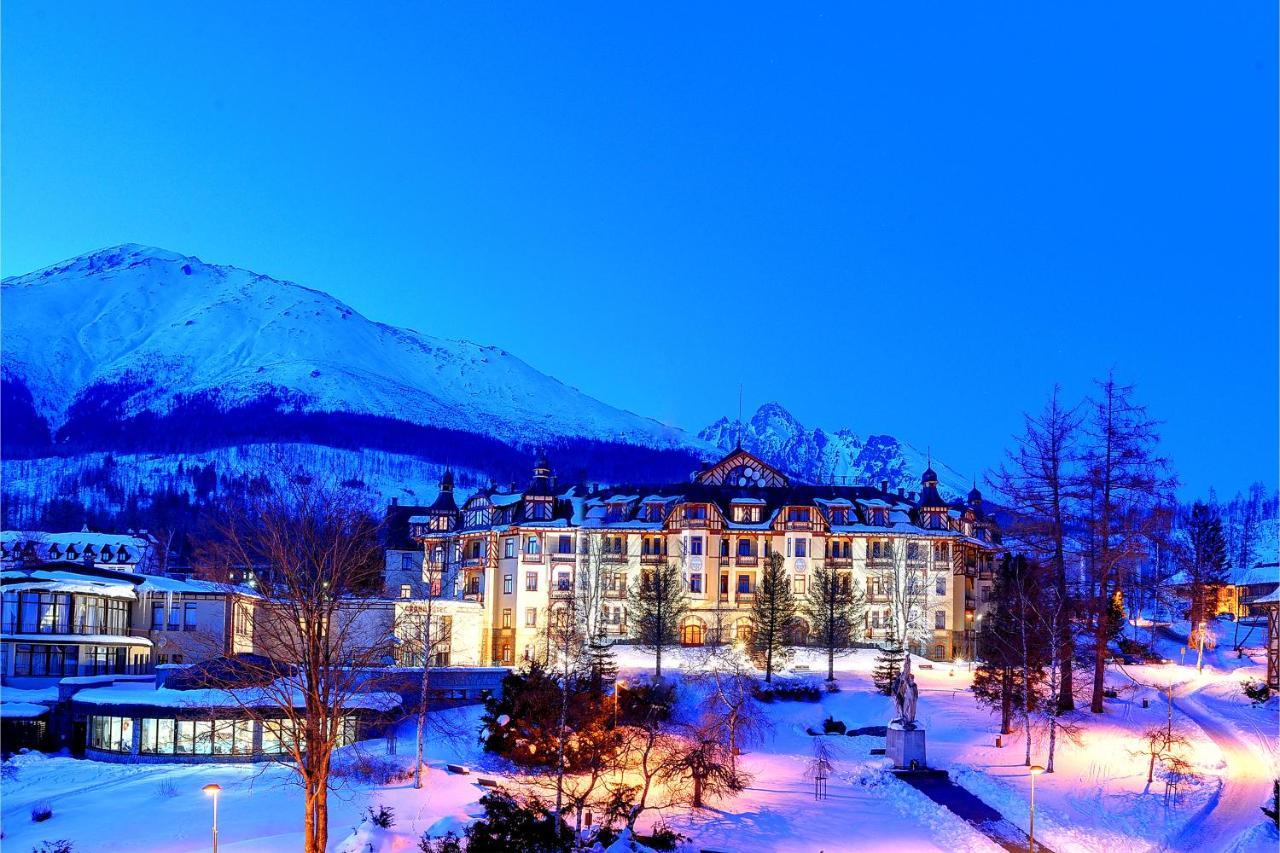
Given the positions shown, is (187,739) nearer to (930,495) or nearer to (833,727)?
(833,727)

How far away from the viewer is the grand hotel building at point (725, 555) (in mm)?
80000

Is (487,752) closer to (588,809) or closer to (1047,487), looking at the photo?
(588,809)

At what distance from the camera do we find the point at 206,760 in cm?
4741

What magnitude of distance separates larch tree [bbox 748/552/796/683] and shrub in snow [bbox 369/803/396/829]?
1146 inches

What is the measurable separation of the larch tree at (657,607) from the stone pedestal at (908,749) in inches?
963

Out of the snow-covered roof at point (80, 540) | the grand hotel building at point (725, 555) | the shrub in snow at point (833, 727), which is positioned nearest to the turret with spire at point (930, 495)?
the grand hotel building at point (725, 555)

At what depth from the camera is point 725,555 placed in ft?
268

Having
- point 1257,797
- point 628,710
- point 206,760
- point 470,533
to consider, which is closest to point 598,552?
point 470,533

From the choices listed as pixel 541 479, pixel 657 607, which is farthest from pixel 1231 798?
pixel 541 479

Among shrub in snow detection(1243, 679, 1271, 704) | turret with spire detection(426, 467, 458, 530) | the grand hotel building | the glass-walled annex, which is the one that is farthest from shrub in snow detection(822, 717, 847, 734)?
turret with spire detection(426, 467, 458, 530)

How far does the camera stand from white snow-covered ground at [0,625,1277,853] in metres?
33.6

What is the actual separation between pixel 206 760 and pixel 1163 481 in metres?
38.0

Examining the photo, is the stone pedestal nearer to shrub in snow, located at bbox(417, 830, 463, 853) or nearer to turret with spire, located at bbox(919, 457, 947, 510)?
shrub in snow, located at bbox(417, 830, 463, 853)

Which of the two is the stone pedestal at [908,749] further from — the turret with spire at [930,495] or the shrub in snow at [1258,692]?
the turret with spire at [930,495]
